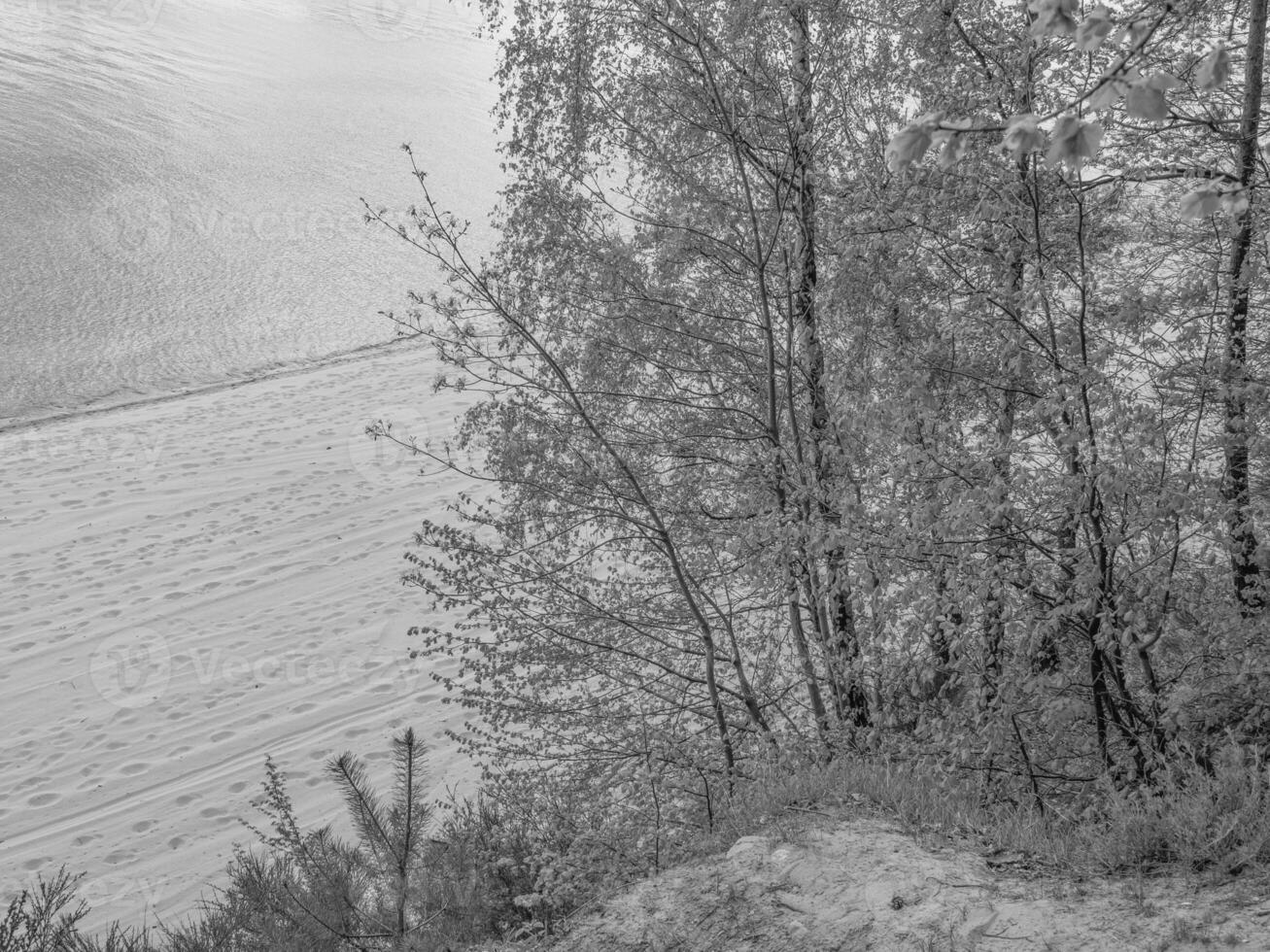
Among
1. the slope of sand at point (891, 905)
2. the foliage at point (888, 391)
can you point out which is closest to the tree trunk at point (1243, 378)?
the foliage at point (888, 391)

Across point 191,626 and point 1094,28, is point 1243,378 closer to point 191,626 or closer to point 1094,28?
point 1094,28

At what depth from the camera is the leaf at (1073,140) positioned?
1.59 meters

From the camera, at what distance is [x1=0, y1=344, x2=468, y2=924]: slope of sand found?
28.6ft

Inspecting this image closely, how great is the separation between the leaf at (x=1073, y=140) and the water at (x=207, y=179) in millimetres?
16063

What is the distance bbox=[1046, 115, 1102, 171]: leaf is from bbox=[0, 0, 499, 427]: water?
16.1 metres

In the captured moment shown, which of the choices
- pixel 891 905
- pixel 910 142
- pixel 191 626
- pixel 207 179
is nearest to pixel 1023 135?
pixel 910 142

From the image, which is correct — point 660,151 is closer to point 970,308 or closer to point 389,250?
point 970,308

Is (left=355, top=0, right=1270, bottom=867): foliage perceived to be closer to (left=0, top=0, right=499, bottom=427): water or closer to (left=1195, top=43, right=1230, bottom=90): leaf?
(left=1195, top=43, right=1230, bottom=90): leaf

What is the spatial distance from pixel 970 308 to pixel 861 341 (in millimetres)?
915

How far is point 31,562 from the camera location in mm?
13445

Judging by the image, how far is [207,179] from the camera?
3128 cm

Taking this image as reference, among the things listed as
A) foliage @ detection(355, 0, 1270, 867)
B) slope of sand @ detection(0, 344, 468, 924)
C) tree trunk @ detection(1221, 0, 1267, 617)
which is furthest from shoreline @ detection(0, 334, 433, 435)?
tree trunk @ detection(1221, 0, 1267, 617)

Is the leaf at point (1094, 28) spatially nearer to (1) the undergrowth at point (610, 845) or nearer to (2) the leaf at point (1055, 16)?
(2) the leaf at point (1055, 16)

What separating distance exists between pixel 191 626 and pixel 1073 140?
1228 cm
